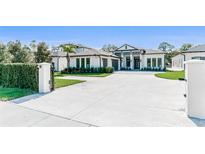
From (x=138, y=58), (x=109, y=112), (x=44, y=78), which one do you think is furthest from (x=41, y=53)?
(x=109, y=112)

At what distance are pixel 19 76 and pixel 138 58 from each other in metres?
29.6

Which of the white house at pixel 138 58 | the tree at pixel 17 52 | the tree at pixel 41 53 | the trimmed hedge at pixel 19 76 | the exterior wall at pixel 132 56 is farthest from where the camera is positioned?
the exterior wall at pixel 132 56

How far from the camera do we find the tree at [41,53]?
115 ft

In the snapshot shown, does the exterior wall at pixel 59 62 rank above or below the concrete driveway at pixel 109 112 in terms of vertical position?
above

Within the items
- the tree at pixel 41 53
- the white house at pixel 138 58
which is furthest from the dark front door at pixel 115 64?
the tree at pixel 41 53

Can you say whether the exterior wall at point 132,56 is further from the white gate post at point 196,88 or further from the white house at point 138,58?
the white gate post at point 196,88

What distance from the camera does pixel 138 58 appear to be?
39.5 meters

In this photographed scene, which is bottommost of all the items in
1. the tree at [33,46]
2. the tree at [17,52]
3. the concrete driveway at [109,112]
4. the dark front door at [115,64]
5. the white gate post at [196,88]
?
the concrete driveway at [109,112]

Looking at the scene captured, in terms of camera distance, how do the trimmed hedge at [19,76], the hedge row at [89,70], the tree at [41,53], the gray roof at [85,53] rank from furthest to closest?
the tree at [41,53], the gray roof at [85,53], the hedge row at [89,70], the trimmed hedge at [19,76]

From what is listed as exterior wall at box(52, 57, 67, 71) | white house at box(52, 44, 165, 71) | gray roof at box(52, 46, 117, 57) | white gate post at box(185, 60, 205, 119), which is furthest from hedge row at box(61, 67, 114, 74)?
white gate post at box(185, 60, 205, 119)

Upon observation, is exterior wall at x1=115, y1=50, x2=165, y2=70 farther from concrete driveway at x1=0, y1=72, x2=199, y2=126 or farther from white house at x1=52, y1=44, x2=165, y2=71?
concrete driveway at x1=0, y1=72, x2=199, y2=126

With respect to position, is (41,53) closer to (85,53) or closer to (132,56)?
(85,53)

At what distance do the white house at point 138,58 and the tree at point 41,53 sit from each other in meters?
13.9
